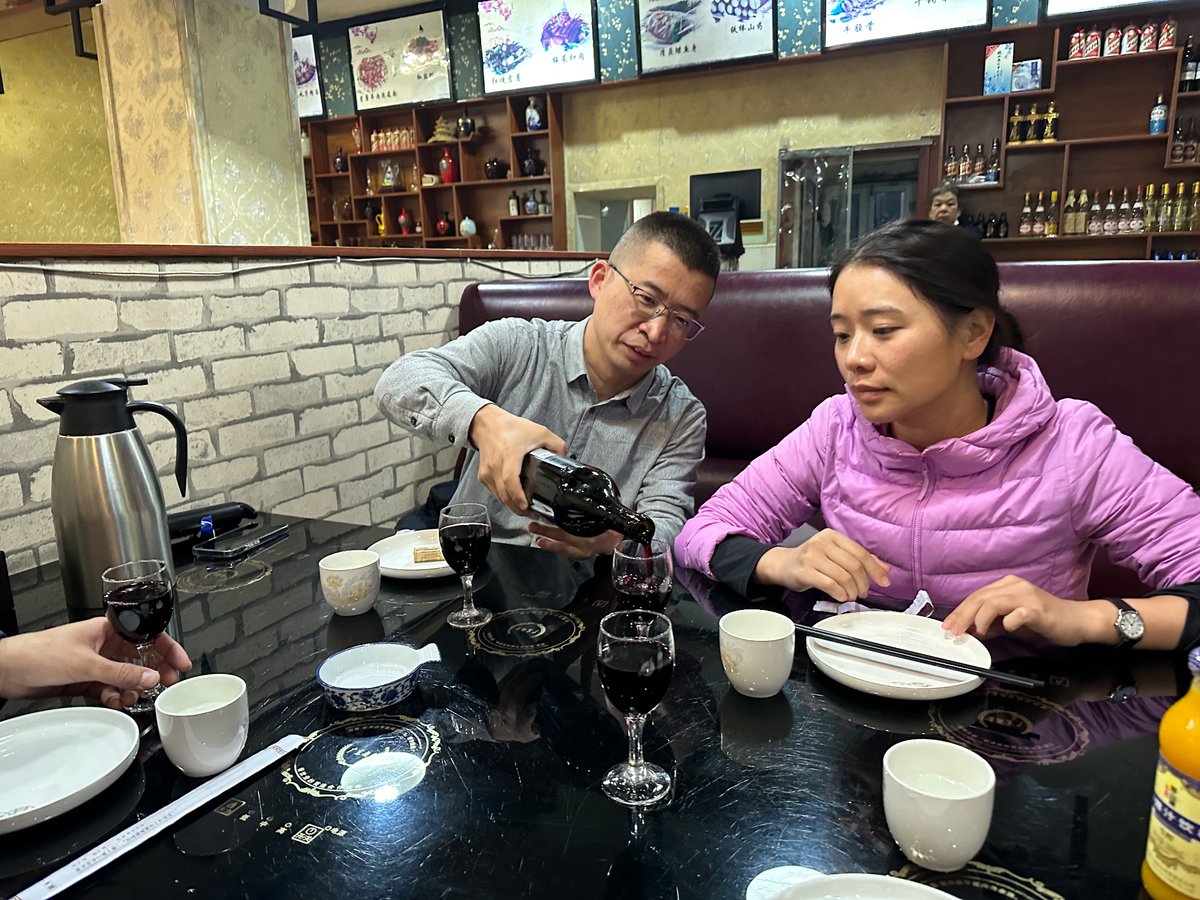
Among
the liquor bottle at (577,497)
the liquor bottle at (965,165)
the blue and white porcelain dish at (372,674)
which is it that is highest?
the liquor bottle at (965,165)

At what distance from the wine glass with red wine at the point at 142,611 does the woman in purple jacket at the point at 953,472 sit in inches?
32.6

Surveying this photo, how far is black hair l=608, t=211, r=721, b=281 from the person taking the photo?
1.70 meters

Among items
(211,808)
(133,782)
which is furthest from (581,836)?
(133,782)

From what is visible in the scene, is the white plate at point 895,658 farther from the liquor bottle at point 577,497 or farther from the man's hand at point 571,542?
the man's hand at point 571,542

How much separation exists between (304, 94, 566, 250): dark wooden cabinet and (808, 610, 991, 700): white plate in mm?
6228

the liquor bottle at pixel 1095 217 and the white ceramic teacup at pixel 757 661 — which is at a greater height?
the liquor bottle at pixel 1095 217

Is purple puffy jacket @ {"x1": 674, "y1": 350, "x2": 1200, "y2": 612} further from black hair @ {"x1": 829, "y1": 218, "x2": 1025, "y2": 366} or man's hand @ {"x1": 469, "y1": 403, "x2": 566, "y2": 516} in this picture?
man's hand @ {"x1": 469, "y1": 403, "x2": 566, "y2": 516}

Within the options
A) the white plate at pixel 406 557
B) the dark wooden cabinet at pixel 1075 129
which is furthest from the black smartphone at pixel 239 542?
the dark wooden cabinet at pixel 1075 129

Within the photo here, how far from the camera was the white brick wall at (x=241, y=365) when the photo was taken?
170cm

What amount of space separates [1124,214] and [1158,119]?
1.91ft

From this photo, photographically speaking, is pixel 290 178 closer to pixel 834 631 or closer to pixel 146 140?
pixel 146 140

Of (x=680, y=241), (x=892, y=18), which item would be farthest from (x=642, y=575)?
(x=892, y=18)

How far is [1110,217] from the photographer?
5133mm

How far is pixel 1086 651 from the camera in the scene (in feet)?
3.32
